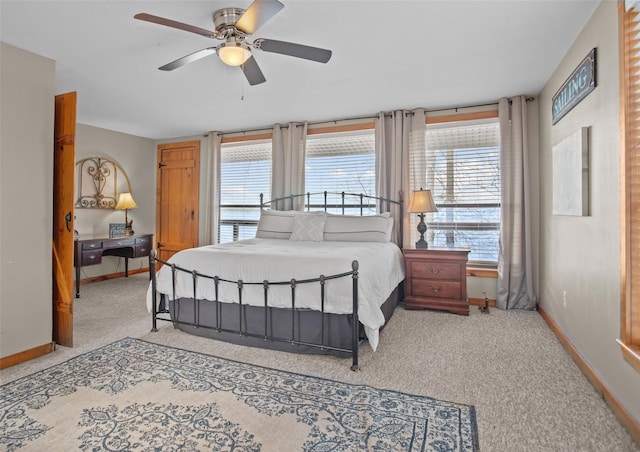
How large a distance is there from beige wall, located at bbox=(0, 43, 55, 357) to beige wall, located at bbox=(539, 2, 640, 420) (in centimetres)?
391

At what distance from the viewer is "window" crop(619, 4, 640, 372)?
1753 millimetres

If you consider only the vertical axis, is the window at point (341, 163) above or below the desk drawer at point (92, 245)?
above

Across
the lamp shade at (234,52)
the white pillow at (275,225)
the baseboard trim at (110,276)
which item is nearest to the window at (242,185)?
the white pillow at (275,225)

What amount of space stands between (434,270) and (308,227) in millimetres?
1529

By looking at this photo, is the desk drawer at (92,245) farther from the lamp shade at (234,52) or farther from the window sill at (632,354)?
the window sill at (632,354)

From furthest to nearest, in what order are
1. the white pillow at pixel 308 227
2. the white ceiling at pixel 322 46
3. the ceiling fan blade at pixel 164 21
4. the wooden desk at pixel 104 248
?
the wooden desk at pixel 104 248
the white pillow at pixel 308 227
the white ceiling at pixel 322 46
the ceiling fan blade at pixel 164 21

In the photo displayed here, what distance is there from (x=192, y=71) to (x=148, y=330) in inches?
96.3

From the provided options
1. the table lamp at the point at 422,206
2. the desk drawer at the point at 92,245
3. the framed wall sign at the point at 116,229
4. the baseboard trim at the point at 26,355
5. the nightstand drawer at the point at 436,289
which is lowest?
the baseboard trim at the point at 26,355

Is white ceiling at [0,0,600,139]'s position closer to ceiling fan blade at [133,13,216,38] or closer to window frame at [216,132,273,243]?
ceiling fan blade at [133,13,216,38]

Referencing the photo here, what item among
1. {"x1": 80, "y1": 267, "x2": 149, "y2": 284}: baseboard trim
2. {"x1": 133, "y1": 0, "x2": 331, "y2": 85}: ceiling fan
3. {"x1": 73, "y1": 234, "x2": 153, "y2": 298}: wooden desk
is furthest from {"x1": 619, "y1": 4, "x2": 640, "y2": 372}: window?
{"x1": 80, "y1": 267, "x2": 149, "y2": 284}: baseboard trim

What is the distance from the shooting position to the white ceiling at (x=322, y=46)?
7.53 feet

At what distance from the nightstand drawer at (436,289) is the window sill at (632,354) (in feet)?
6.65

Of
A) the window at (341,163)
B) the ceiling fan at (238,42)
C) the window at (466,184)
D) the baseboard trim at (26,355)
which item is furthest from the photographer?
the window at (341,163)

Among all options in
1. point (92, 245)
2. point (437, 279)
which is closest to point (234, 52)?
point (437, 279)
